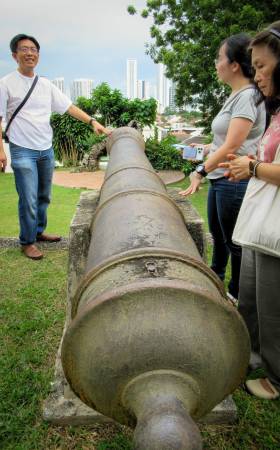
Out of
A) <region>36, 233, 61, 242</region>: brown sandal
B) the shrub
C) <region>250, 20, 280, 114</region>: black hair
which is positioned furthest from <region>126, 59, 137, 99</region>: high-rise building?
<region>250, 20, 280, 114</region>: black hair

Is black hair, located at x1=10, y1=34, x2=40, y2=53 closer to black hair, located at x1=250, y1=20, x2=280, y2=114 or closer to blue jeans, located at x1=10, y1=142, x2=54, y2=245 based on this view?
blue jeans, located at x1=10, y1=142, x2=54, y2=245

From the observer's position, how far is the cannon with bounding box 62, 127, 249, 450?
1134mm

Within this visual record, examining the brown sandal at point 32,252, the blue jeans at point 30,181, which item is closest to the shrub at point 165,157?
the blue jeans at point 30,181

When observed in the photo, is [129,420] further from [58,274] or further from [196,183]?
[58,274]

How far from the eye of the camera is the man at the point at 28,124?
4195mm

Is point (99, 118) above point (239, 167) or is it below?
below

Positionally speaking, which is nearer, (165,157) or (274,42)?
(274,42)

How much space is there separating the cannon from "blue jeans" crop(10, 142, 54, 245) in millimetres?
3287

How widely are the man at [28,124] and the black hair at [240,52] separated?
182 centimetres

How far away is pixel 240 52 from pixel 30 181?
2710mm

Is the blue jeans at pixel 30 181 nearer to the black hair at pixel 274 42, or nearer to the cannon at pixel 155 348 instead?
the black hair at pixel 274 42

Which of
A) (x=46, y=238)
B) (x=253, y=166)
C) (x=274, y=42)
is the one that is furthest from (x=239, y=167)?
(x=46, y=238)

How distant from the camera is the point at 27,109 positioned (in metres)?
4.33

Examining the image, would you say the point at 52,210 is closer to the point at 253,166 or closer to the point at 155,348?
the point at 253,166
